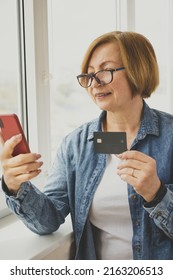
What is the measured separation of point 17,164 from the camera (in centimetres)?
76

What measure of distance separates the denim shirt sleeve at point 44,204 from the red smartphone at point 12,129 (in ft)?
0.30

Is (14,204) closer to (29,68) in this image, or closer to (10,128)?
(10,128)

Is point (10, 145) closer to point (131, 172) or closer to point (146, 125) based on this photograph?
point (131, 172)

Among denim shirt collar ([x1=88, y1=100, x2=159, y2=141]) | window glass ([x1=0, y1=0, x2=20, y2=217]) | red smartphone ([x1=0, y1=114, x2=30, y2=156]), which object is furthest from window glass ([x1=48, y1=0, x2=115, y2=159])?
red smartphone ([x1=0, y1=114, x2=30, y2=156])

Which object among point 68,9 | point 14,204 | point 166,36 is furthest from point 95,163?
point 166,36

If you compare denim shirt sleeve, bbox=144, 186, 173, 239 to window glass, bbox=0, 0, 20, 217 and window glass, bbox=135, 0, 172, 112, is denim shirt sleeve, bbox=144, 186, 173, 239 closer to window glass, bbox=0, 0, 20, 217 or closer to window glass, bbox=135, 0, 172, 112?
window glass, bbox=0, 0, 20, 217

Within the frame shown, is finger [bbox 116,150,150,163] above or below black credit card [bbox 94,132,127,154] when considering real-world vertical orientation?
below

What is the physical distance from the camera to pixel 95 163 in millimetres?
954

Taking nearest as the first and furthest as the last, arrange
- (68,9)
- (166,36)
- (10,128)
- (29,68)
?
(10,128), (29,68), (68,9), (166,36)

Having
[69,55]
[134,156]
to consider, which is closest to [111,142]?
[134,156]

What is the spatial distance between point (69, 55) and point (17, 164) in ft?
2.55

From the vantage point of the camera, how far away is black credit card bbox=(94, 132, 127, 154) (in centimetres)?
77

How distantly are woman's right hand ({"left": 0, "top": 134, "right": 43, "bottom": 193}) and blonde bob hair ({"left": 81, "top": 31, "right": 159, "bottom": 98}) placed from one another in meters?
0.30
